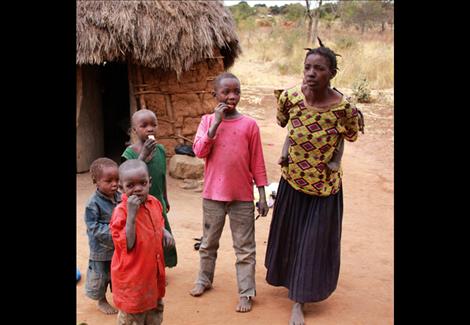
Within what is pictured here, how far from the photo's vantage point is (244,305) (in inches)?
141

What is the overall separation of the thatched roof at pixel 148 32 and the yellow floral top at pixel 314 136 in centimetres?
358

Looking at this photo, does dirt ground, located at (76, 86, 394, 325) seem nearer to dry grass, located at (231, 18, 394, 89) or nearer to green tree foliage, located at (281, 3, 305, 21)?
dry grass, located at (231, 18, 394, 89)

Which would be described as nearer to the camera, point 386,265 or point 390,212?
point 386,265

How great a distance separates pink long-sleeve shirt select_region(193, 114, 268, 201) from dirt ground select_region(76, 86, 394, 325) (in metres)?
0.80

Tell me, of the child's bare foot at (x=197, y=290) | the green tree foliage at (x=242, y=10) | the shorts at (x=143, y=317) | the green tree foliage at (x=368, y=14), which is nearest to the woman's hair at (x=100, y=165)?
the shorts at (x=143, y=317)

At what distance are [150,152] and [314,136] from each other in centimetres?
101

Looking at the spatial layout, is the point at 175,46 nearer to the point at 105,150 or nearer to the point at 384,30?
the point at 105,150

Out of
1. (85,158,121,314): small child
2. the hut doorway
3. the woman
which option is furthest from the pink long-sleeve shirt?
the hut doorway

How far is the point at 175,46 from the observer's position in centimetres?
666

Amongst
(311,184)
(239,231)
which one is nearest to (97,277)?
Answer: (239,231)

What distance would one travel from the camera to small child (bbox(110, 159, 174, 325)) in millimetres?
2514
